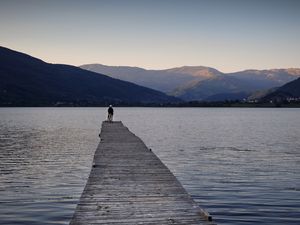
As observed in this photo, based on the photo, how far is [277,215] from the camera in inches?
700

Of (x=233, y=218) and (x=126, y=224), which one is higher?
(x=126, y=224)

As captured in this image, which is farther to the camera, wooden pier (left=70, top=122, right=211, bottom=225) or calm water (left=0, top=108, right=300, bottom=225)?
calm water (left=0, top=108, right=300, bottom=225)

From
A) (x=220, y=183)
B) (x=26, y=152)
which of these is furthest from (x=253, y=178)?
(x=26, y=152)

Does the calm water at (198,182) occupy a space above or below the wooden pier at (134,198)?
below

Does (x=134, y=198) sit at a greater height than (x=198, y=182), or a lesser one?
greater

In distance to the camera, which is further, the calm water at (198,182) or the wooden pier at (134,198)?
the calm water at (198,182)

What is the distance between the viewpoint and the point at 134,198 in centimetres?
1455

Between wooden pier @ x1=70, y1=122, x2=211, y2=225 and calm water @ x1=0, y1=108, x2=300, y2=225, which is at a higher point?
wooden pier @ x1=70, y1=122, x2=211, y2=225

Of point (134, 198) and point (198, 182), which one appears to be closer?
point (134, 198)

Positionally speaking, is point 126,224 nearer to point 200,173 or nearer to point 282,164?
point 200,173

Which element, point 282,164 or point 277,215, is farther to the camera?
point 282,164

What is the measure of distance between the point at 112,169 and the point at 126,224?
10.1 meters

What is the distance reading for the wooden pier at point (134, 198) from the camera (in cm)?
1195

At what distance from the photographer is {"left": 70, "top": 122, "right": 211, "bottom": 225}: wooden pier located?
471 inches
